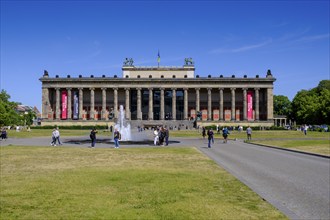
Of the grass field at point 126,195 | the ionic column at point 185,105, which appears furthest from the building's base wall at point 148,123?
the grass field at point 126,195

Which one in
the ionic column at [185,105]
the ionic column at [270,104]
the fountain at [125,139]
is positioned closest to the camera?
the fountain at [125,139]

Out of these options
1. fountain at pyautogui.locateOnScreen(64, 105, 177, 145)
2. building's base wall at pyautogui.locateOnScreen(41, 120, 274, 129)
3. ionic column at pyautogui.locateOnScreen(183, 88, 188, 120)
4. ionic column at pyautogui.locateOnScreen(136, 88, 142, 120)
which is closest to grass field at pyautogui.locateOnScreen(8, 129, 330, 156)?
fountain at pyautogui.locateOnScreen(64, 105, 177, 145)

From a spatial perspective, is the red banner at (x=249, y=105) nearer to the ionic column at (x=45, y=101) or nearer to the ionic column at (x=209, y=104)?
the ionic column at (x=209, y=104)

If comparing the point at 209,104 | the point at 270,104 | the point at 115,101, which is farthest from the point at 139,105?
the point at 270,104

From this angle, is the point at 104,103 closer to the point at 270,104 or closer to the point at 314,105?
the point at 270,104

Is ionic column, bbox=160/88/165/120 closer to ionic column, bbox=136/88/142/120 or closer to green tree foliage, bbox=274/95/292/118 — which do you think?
ionic column, bbox=136/88/142/120

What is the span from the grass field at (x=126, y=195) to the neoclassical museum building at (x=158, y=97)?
4261 inches

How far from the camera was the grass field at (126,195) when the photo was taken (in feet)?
33.3

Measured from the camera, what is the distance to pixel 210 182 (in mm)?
15336

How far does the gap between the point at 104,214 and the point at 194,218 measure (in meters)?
2.43

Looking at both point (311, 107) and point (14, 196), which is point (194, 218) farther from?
point (311, 107)

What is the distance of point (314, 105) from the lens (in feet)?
394

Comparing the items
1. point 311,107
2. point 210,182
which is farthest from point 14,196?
point 311,107

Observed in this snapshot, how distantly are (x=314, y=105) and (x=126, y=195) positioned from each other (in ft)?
388
